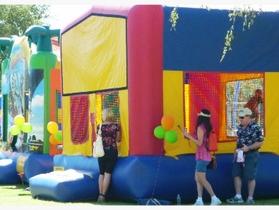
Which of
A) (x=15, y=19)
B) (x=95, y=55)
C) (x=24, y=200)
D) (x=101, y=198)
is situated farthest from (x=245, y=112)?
(x=15, y=19)

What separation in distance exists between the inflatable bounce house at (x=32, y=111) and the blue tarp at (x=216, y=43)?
4.28 meters

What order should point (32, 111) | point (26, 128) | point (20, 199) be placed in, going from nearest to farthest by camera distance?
point (20, 199) < point (26, 128) < point (32, 111)

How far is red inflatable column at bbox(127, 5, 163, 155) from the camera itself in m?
9.51

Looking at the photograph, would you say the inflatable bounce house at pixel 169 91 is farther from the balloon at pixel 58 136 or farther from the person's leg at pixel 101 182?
the balloon at pixel 58 136

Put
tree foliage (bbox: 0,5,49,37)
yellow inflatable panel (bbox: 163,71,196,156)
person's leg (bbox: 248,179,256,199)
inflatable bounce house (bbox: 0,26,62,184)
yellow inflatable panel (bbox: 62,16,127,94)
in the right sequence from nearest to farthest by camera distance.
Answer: person's leg (bbox: 248,179,256,199), yellow inflatable panel (bbox: 163,71,196,156), yellow inflatable panel (bbox: 62,16,127,94), inflatable bounce house (bbox: 0,26,62,184), tree foliage (bbox: 0,5,49,37)

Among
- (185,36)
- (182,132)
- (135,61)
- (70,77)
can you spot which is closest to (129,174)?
(182,132)

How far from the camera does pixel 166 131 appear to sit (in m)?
9.42

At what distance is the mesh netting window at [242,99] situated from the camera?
10250mm

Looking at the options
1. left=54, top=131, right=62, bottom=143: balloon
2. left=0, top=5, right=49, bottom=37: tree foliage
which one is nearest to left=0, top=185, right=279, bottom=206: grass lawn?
left=54, top=131, right=62, bottom=143: balloon

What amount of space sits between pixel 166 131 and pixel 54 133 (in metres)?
4.08

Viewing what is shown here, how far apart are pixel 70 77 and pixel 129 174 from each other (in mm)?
3228

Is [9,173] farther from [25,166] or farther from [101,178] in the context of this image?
[101,178]

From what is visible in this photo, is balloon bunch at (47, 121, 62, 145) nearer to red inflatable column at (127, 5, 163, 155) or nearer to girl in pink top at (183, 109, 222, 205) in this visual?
red inflatable column at (127, 5, 163, 155)

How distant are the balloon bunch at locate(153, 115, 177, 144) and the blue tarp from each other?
2.76 ft
